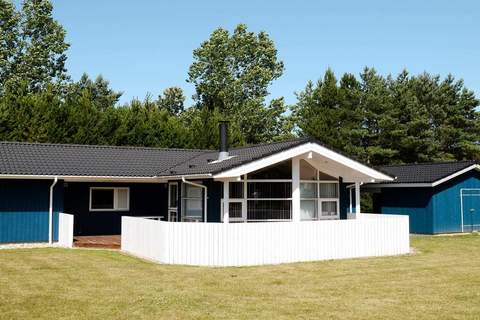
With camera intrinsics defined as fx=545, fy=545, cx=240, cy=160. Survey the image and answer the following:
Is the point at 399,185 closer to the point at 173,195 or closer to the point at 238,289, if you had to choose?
the point at 173,195

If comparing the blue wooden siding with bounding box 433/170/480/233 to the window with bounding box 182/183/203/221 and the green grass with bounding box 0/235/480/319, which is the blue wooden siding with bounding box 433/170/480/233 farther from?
the window with bounding box 182/183/203/221

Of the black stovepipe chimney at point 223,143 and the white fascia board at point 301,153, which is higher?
the black stovepipe chimney at point 223,143

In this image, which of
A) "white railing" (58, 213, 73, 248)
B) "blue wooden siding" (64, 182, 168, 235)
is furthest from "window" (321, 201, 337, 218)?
"white railing" (58, 213, 73, 248)

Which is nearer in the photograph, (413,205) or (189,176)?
(189,176)

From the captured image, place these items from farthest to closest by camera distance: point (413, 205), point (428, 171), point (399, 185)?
point (428, 171)
point (399, 185)
point (413, 205)

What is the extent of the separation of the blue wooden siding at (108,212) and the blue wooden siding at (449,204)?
1316cm

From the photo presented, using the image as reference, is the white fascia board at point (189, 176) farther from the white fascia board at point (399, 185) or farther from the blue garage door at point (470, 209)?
the blue garage door at point (470, 209)

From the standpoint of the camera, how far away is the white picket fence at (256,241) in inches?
573

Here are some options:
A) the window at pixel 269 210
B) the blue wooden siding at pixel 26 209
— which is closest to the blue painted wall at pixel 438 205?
→ the window at pixel 269 210

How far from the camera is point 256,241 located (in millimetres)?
14812

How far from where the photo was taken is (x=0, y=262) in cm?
1517

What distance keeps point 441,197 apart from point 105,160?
16018 millimetres

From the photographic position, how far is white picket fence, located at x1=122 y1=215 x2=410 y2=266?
14547 millimetres

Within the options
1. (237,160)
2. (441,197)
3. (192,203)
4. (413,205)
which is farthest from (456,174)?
(192,203)
